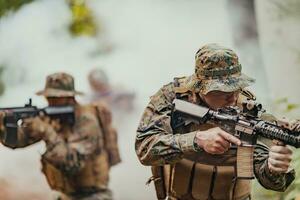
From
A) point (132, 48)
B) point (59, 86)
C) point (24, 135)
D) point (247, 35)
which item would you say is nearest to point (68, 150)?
point (24, 135)

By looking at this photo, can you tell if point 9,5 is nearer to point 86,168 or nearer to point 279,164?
point 86,168

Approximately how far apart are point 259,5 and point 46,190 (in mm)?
1718

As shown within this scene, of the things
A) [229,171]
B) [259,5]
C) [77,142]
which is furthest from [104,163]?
[229,171]

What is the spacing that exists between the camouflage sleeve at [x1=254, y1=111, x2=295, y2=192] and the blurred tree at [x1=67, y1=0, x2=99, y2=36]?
213 cm

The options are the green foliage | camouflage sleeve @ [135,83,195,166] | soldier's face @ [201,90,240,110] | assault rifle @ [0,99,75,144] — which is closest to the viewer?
camouflage sleeve @ [135,83,195,166]

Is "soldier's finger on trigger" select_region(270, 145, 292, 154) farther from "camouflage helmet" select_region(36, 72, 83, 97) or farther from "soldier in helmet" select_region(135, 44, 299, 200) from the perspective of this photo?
"camouflage helmet" select_region(36, 72, 83, 97)

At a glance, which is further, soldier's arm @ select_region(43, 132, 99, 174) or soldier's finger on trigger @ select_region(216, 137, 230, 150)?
soldier's arm @ select_region(43, 132, 99, 174)

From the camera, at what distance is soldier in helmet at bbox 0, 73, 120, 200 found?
403cm

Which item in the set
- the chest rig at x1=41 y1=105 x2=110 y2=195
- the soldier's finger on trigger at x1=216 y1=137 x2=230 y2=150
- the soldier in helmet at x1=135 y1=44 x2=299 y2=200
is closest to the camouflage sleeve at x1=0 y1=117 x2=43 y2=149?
the chest rig at x1=41 y1=105 x2=110 y2=195

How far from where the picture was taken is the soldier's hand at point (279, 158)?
6.94 ft

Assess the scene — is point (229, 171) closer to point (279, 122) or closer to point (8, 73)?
point (279, 122)

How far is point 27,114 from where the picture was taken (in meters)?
3.93

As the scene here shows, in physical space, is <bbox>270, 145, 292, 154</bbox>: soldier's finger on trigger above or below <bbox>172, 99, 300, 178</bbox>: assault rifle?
below

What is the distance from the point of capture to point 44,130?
4023mm
